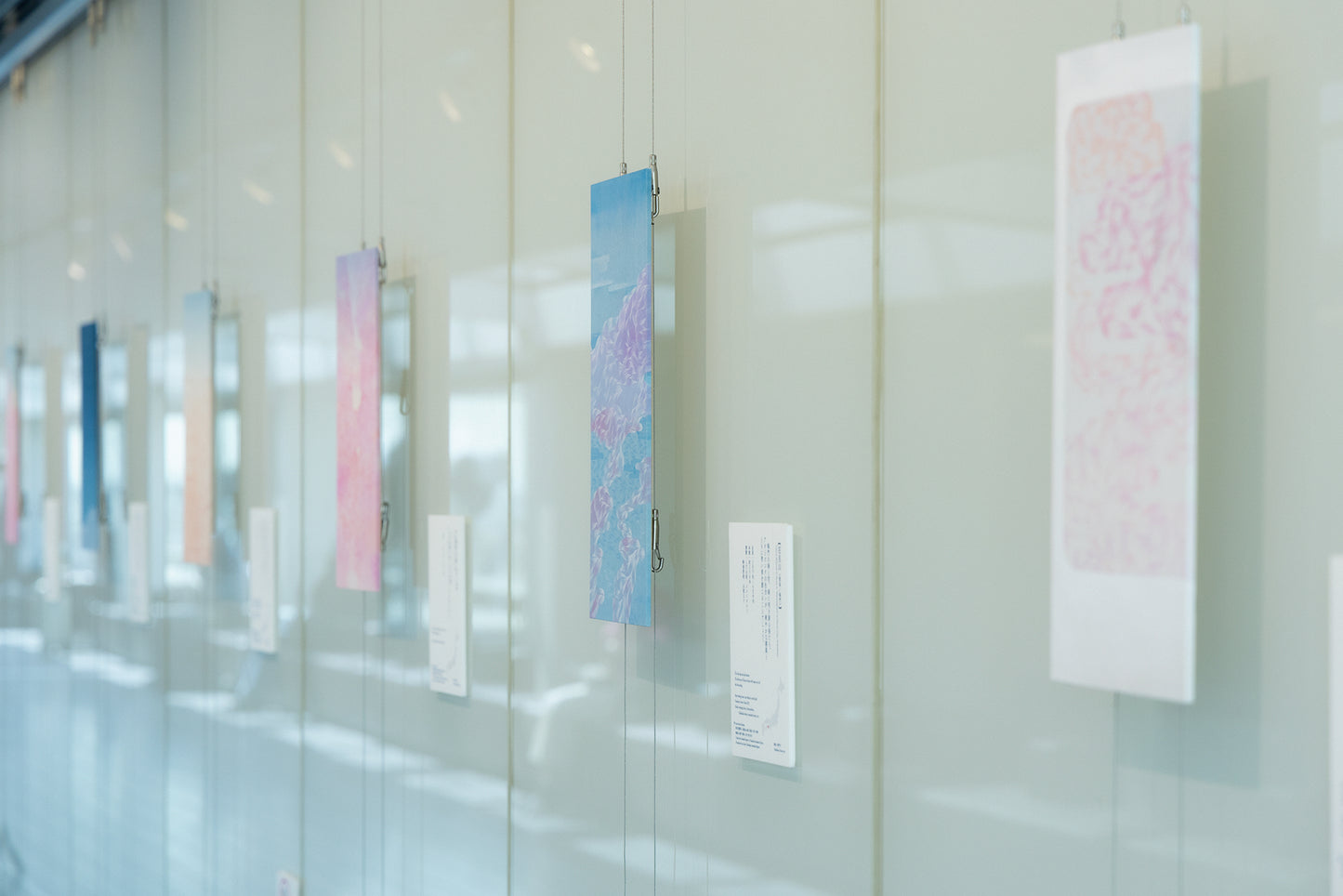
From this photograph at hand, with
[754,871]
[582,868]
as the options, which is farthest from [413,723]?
[754,871]

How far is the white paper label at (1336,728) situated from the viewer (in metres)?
1.50

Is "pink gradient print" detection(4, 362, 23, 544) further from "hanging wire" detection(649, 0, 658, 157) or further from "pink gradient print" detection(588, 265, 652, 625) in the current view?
"hanging wire" detection(649, 0, 658, 157)

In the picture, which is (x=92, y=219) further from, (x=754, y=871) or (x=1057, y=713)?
(x=1057, y=713)

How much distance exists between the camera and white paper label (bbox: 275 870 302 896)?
3.85 m

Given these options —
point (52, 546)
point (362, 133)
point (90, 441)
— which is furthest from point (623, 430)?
point (52, 546)

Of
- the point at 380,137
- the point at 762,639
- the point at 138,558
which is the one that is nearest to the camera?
the point at 762,639

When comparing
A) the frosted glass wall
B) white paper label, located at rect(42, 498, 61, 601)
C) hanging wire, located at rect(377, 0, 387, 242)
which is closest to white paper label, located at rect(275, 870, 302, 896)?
the frosted glass wall

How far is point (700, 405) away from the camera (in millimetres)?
2455

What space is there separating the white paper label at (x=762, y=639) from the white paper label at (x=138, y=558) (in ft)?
11.3

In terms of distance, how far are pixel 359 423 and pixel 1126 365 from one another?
2507mm

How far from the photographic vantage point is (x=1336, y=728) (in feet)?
4.96

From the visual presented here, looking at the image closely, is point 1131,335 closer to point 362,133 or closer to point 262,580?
point 362,133

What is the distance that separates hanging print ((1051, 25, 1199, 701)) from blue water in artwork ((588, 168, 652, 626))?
994 mm

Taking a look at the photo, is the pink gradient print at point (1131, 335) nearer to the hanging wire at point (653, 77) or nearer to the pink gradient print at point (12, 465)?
the hanging wire at point (653, 77)
